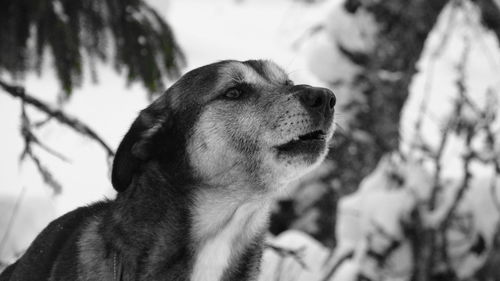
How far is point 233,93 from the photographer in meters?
3.21

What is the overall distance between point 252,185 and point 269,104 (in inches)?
16.7

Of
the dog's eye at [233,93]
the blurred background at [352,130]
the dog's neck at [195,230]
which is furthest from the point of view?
the blurred background at [352,130]

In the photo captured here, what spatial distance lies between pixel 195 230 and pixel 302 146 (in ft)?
2.19

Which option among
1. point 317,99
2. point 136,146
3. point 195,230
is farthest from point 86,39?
point 317,99

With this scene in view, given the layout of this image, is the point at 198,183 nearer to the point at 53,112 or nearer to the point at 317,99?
the point at 317,99

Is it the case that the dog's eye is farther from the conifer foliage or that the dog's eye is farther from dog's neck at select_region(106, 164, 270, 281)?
the conifer foliage

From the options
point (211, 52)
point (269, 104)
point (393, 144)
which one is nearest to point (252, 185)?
point (269, 104)

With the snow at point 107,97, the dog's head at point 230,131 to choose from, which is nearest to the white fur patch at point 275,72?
the dog's head at point 230,131

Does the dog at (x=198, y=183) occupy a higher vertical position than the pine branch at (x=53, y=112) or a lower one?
lower

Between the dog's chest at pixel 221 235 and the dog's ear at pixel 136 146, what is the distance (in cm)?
39

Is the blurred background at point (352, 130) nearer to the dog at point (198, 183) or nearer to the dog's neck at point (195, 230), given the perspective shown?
the dog at point (198, 183)

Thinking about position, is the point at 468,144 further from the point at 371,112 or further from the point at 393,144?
the point at 371,112

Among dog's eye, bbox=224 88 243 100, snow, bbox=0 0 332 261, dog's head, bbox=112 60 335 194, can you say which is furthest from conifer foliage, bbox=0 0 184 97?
dog's eye, bbox=224 88 243 100

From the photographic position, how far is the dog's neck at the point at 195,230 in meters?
2.88
